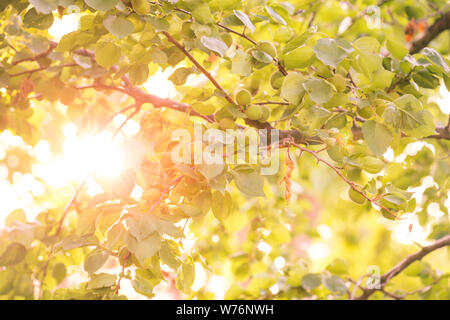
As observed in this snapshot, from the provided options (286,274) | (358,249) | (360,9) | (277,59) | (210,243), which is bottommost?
(358,249)

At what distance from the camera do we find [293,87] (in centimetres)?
67

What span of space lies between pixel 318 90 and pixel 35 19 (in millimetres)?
459

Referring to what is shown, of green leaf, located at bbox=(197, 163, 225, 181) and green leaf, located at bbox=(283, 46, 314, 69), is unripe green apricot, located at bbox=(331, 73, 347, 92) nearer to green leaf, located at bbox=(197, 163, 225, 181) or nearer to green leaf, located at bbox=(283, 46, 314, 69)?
green leaf, located at bbox=(283, 46, 314, 69)

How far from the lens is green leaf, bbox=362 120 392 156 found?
2.19 ft

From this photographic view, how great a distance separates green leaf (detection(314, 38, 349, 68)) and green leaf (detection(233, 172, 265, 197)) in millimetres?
194

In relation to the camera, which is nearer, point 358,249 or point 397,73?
point 397,73

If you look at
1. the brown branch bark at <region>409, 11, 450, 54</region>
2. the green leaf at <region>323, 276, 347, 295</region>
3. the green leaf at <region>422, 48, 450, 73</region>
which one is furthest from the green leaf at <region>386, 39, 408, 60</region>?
the brown branch bark at <region>409, 11, 450, 54</region>

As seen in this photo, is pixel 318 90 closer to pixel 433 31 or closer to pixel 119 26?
pixel 119 26

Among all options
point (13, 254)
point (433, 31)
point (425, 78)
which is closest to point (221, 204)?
point (425, 78)

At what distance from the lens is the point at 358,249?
3355mm

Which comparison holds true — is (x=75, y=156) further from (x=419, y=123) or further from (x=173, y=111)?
(x=419, y=123)

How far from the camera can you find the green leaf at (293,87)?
0.66 metres
